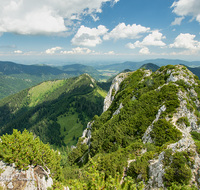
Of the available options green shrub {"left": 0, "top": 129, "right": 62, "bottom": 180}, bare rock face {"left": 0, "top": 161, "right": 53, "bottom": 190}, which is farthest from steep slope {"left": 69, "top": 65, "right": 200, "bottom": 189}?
green shrub {"left": 0, "top": 129, "right": 62, "bottom": 180}

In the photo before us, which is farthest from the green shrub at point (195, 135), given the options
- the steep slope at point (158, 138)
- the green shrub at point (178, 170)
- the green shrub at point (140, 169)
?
the green shrub at point (178, 170)

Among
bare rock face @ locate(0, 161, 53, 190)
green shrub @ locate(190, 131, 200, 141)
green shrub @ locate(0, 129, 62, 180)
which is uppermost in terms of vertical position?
green shrub @ locate(190, 131, 200, 141)

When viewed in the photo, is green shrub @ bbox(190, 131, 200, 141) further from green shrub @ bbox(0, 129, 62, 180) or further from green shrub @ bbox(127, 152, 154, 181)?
green shrub @ bbox(0, 129, 62, 180)

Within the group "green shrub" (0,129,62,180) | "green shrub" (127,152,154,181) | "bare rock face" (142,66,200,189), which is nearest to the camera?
"bare rock face" (142,66,200,189)

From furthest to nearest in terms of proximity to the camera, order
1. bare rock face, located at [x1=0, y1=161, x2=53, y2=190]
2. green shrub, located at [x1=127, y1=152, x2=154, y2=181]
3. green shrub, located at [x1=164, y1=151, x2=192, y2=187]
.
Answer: bare rock face, located at [x1=0, y1=161, x2=53, y2=190] < green shrub, located at [x1=127, y1=152, x2=154, y2=181] < green shrub, located at [x1=164, y1=151, x2=192, y2=187]

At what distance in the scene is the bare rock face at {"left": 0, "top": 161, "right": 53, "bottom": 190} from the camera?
22.5 metres

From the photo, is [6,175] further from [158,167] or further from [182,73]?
[182,73]

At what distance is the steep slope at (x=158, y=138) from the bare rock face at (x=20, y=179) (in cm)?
1425

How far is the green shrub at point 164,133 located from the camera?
90.6 ft

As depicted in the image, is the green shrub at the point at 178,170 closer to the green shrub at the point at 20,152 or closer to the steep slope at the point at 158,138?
the steep slope at the point at 158,138

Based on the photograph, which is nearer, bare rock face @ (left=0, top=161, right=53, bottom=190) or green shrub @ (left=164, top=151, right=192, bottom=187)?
green shrub @ (left=164, top=151, right=192, bottom=187)

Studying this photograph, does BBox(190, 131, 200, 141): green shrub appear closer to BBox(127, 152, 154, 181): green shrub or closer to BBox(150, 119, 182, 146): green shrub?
BBox(150, 119, 182, 146): green shrub

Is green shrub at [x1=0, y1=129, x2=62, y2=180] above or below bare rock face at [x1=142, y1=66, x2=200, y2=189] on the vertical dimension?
below

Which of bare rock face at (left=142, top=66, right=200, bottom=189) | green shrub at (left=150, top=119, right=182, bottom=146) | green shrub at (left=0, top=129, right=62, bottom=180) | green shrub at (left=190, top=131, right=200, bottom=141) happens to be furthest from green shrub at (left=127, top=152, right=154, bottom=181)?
green shrub at (left=0, top=129, right=62, bottom=180)
